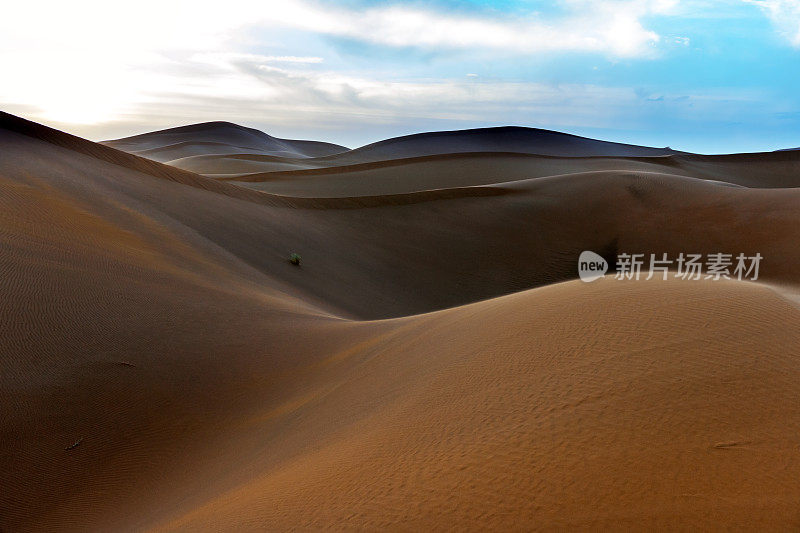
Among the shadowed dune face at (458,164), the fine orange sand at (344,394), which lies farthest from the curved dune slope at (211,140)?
the fine orange sand at (344,394)

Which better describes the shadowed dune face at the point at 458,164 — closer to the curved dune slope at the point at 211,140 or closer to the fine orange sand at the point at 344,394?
the curved dune slope at the point at 211,140

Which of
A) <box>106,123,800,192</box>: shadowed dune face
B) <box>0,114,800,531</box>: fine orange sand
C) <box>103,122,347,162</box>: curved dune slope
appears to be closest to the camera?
<box>0,114,800,531</box>: fine orange sand

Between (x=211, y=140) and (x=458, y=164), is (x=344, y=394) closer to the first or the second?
(x=458, y=164)

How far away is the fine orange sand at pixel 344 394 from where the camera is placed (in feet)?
8.18

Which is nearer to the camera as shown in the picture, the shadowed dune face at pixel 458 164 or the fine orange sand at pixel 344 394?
the fine orange sand at pixel 344 394

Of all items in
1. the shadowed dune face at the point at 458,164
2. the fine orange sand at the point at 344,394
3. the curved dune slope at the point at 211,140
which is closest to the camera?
the fine orange sand at the point at 344,394

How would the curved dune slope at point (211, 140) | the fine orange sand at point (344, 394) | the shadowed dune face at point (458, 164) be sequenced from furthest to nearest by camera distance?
the curved dune slope at point (211, 140) → the shadowed dune face at point (458, 164) → the fine orange sand at point (344, 394)

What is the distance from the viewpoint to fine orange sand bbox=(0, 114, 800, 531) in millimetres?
2494

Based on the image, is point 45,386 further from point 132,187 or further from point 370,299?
point 132,187

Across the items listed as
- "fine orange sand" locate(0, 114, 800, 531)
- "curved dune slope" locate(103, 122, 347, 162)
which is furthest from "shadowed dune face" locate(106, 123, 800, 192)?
"fine orange sand" locate(0, 114, 800, 531)

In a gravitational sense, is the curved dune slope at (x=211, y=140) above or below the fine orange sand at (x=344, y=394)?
above

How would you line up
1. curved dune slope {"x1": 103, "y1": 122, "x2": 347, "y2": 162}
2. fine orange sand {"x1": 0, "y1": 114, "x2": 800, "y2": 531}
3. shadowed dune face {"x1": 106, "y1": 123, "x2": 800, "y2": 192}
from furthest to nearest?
curved dune slope {"x1": 103, "y1": 122, "x2": 347, "y2": 162}, shadowed dune face {"x1": 106, "y1": 123, "x2": 800, "y2": 192}, fine orange sand {"x1": 0, "y1": 114, "x2": 800, "y2": 531}

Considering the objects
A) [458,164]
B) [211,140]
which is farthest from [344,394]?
[211,140]

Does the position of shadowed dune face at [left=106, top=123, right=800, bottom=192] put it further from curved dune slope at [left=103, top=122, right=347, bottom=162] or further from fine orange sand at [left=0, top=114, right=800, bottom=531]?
fine orange sand at [left=0, top=114, right=800, bottom=531]
